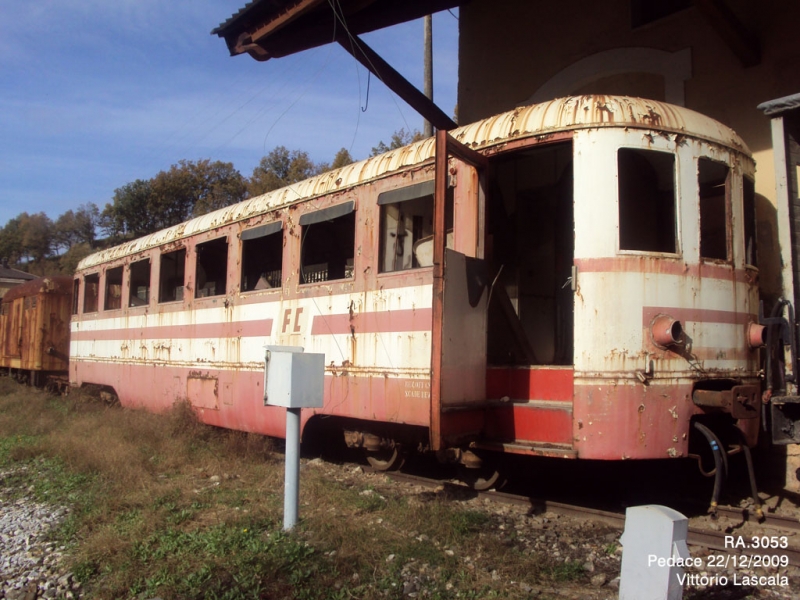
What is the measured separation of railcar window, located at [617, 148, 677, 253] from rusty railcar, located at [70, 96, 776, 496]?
0.08 ft

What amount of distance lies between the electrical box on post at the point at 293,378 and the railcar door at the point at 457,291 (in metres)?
0.83

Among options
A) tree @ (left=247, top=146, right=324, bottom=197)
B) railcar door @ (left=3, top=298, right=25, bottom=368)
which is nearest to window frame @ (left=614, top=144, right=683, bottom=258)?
railcar door @ (left=3, top=298, right=25, bottom=368)

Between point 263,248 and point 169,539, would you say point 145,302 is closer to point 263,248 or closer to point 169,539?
point 263,248

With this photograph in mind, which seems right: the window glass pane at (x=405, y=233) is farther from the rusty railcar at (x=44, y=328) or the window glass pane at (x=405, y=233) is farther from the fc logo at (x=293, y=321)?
the rusty railcar at (x=44, y=328)

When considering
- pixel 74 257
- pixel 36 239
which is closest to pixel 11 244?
pixel 36 239

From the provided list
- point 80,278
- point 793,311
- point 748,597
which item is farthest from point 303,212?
point 80,278

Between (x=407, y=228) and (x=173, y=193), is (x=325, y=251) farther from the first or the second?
(x=173, y=193)

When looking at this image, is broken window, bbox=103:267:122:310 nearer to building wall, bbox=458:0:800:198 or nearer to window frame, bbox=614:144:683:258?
building wall, bbox=458:0:800:198

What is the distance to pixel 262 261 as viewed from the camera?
7980mm

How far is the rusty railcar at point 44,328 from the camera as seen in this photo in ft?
48.2

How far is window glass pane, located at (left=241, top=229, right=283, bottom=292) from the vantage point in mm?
7677

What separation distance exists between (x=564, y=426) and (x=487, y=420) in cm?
70

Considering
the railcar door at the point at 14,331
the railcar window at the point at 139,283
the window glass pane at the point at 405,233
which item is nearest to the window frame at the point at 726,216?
the window glass pane at the point at 405,233

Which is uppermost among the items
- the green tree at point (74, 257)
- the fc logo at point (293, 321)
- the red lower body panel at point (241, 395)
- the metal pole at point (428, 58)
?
the green tree at point (74, 257)
